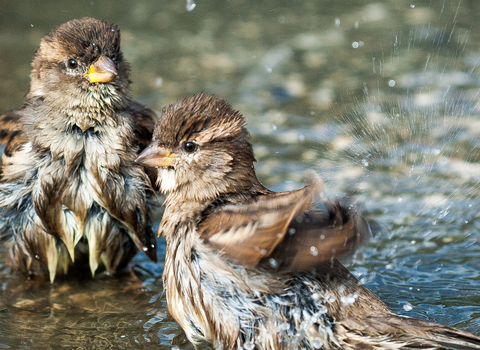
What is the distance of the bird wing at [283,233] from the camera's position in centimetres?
326

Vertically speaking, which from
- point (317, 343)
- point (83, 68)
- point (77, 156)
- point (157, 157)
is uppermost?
point (83, 68)

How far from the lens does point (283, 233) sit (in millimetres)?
3215

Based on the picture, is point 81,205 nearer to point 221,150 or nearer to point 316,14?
point 221,150

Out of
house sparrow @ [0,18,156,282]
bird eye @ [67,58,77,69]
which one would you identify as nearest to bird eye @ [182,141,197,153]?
house sparrow @ [0,18,156,282]

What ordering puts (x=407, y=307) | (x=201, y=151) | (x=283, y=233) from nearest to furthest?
(x=283, y=233)
(x=201, y=151)
(x=407, y=307)

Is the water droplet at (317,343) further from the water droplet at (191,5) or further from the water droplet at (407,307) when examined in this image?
the water droplet at (191,5)

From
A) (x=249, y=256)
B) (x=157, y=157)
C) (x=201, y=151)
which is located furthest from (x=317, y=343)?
(x=157, y=157)

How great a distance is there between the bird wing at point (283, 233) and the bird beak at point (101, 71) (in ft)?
4.29

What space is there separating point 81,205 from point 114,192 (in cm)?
23

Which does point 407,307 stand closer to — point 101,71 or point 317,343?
point 317,343

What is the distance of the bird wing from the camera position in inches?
128

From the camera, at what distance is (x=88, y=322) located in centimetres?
427

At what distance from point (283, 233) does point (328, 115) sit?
385cm

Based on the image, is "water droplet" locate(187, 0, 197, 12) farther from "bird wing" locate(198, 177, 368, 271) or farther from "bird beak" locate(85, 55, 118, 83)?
"bird wing" locate(198, 177, 368, 271)
